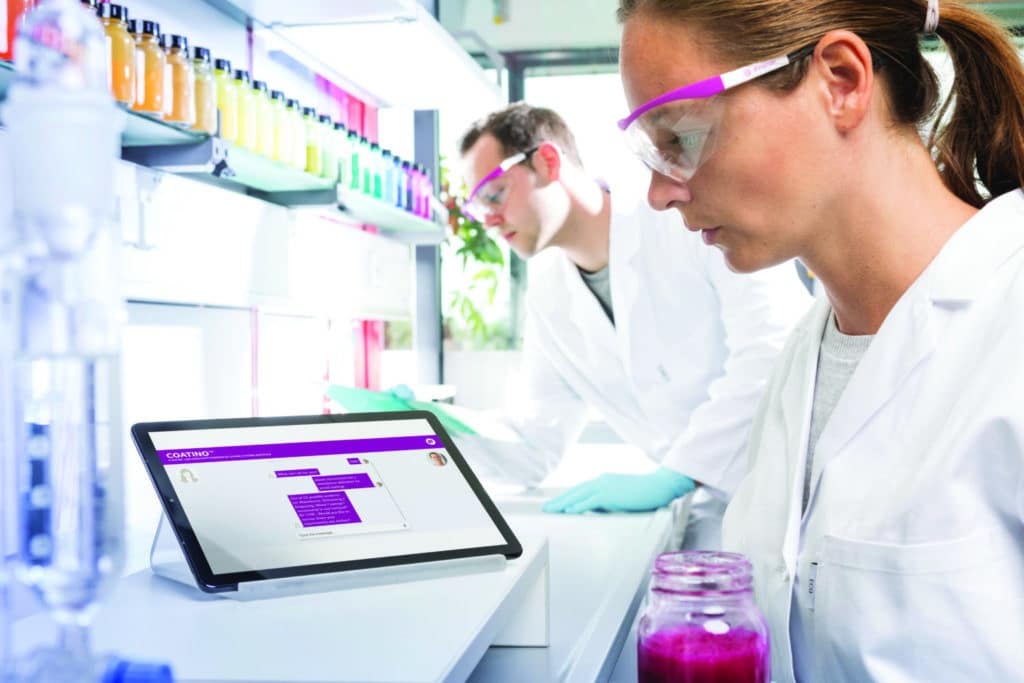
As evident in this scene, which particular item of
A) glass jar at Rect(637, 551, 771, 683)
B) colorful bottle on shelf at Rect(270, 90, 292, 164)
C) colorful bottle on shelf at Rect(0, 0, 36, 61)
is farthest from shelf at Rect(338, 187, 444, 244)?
glass jar at Rect(637, 551, 771, 683)

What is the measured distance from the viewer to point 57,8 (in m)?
0.48

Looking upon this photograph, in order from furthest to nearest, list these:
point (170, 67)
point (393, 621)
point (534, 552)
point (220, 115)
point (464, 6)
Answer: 1. point (464, 6)
2. point (220, 115)
3. point (170, 67)
4. point (534, 552)
5. point (393, 621)

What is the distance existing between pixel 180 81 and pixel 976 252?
4.90ft

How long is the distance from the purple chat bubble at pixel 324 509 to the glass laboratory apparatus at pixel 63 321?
1.60 feet

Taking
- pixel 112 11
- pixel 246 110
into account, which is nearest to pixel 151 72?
pixel 112 11

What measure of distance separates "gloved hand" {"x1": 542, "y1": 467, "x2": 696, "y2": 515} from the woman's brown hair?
1.07 metres

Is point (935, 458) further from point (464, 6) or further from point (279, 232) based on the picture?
point (464, 6)

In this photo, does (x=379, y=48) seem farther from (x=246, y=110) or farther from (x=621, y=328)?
(x=621, y=328)

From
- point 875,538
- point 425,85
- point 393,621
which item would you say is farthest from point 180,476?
point 425,85

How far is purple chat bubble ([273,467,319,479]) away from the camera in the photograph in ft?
3.53

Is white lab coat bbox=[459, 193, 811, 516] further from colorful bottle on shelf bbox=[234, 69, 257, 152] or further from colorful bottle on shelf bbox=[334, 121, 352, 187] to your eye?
colorful bottle on shelf bbox=[234, 69, 257, 152]

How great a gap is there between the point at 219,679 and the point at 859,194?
99 cm

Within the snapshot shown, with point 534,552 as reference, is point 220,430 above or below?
above

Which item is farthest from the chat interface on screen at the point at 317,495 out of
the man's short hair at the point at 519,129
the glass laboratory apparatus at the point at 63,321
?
the man's short hair at the point at 519,129
